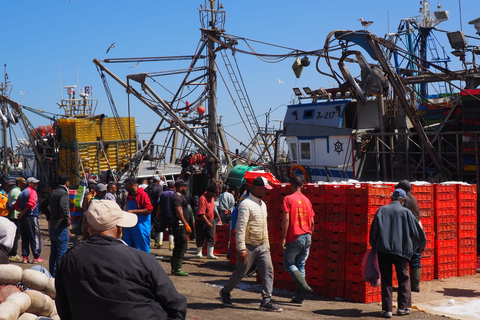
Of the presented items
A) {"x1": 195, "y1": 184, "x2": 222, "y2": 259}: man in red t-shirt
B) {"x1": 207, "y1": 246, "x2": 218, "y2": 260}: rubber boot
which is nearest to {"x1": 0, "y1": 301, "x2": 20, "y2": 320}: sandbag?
{"x1": 195, "y1": 184, "x2": 222, "y2": 259}: man in red t-shirt

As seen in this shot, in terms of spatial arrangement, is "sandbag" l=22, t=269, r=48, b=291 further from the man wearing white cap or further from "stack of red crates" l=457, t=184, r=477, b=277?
"stack of red crates" l=457, t=184, r=477, b=277

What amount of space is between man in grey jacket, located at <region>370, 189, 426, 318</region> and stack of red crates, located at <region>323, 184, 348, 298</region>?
1.11 m

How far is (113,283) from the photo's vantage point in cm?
346

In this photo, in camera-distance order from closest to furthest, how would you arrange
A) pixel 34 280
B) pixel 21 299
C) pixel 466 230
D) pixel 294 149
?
pixel 21 299 → pixel 34 280 → pixel 466 230 → pixel 294 149

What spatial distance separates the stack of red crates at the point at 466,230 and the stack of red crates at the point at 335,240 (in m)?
2.93

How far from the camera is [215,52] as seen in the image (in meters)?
21.6

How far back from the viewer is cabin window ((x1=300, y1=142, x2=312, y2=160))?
19783mm

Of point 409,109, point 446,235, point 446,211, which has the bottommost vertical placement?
point 446,235

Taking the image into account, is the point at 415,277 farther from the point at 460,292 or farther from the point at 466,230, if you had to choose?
the point at 466,230

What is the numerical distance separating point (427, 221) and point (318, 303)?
2.65 meters

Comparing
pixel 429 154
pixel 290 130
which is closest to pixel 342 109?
pixel 290 130

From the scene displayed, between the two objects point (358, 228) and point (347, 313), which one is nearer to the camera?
point (347, 313)

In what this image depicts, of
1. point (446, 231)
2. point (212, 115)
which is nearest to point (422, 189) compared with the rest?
point (446, 231)

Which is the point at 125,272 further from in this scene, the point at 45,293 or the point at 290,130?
the point at 290,130
